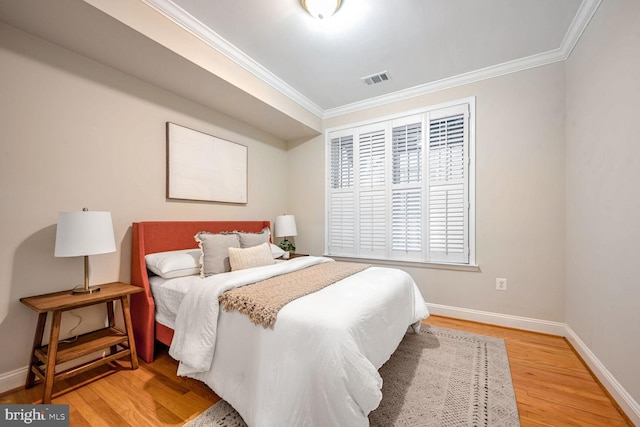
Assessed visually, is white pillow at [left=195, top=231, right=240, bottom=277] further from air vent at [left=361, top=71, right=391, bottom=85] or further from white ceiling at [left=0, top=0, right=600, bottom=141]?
air vent at [left=361, top=71, right=391, bottom=85]

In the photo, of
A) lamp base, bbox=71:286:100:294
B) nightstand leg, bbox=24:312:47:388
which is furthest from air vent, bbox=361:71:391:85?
nightstand leg, bbox=24:312:47:388

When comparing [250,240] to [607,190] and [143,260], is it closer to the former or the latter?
[143,260]

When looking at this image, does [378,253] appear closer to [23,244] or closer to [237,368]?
[237,368]

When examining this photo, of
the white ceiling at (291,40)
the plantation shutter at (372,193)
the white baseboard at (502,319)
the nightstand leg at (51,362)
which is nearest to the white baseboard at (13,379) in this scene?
the nightstand leg at (51,362)

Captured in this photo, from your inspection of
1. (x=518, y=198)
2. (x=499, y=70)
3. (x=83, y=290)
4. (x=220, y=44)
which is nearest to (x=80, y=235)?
(x=83, y=290)

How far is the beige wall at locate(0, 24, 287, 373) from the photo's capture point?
1.80m

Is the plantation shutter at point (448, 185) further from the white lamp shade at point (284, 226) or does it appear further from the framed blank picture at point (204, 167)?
the framed blank picture at point (204, 167)

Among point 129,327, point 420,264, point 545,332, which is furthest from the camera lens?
point 420,264

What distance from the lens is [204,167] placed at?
3014mm

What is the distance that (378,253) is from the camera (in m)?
3.56

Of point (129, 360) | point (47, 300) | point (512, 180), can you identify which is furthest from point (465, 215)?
point (47, 300)

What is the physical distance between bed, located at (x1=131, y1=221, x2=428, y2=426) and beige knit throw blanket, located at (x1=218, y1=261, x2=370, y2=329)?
39 millimetres

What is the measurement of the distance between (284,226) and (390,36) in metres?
2.52

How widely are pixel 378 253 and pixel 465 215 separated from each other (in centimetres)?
114
